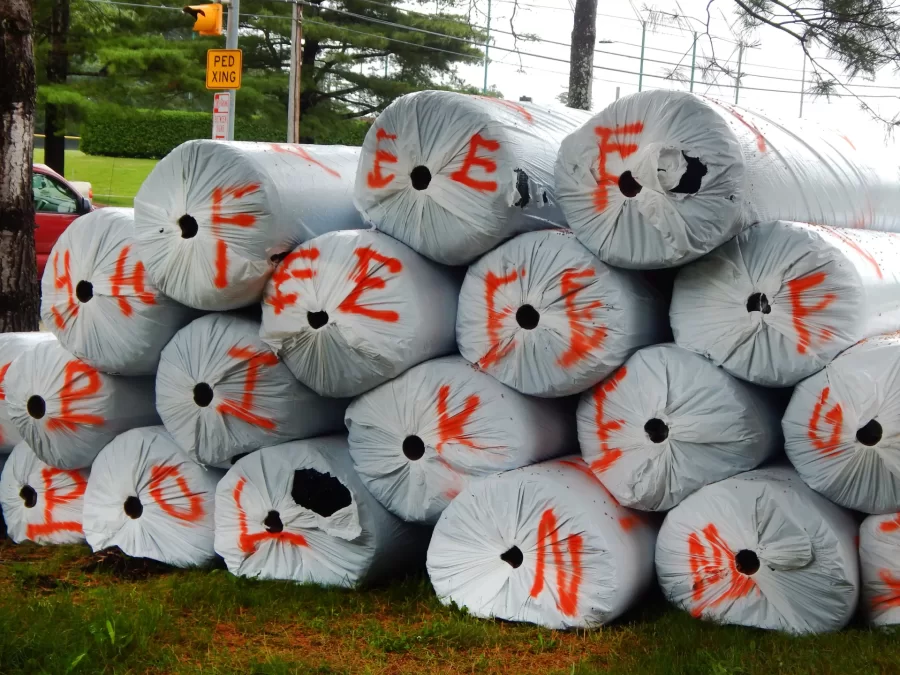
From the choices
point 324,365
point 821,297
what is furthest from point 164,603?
point 821,297

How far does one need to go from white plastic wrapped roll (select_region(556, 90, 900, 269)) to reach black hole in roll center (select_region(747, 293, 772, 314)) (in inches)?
9.0

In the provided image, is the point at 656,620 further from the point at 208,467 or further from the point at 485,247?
the point at 208,467

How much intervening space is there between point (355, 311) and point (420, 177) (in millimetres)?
582

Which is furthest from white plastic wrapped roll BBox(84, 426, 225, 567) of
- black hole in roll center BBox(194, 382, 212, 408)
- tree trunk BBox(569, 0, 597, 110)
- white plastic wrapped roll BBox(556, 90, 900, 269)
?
tree trunk BBox(569, 0, 597, 110)

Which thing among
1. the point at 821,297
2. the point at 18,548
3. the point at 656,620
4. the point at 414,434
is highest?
the point at 821,297

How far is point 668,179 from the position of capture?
369cm

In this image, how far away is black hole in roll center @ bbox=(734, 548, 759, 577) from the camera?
371cm

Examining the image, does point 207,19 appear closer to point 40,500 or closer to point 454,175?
point 40,500

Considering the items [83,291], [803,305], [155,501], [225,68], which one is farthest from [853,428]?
[225,68]

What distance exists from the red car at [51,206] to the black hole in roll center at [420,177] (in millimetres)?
9146

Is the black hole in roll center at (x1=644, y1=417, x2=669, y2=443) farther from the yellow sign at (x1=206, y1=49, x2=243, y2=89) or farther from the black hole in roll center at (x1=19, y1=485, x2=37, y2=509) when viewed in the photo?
the yellow sign at (x1=206, y1=49, x2=243, y2=89)

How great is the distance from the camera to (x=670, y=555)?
12.7ft

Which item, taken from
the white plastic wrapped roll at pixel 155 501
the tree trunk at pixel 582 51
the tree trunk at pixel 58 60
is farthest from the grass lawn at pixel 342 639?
the tree trunk at pixel 58 60

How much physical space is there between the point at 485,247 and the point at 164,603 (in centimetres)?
184
